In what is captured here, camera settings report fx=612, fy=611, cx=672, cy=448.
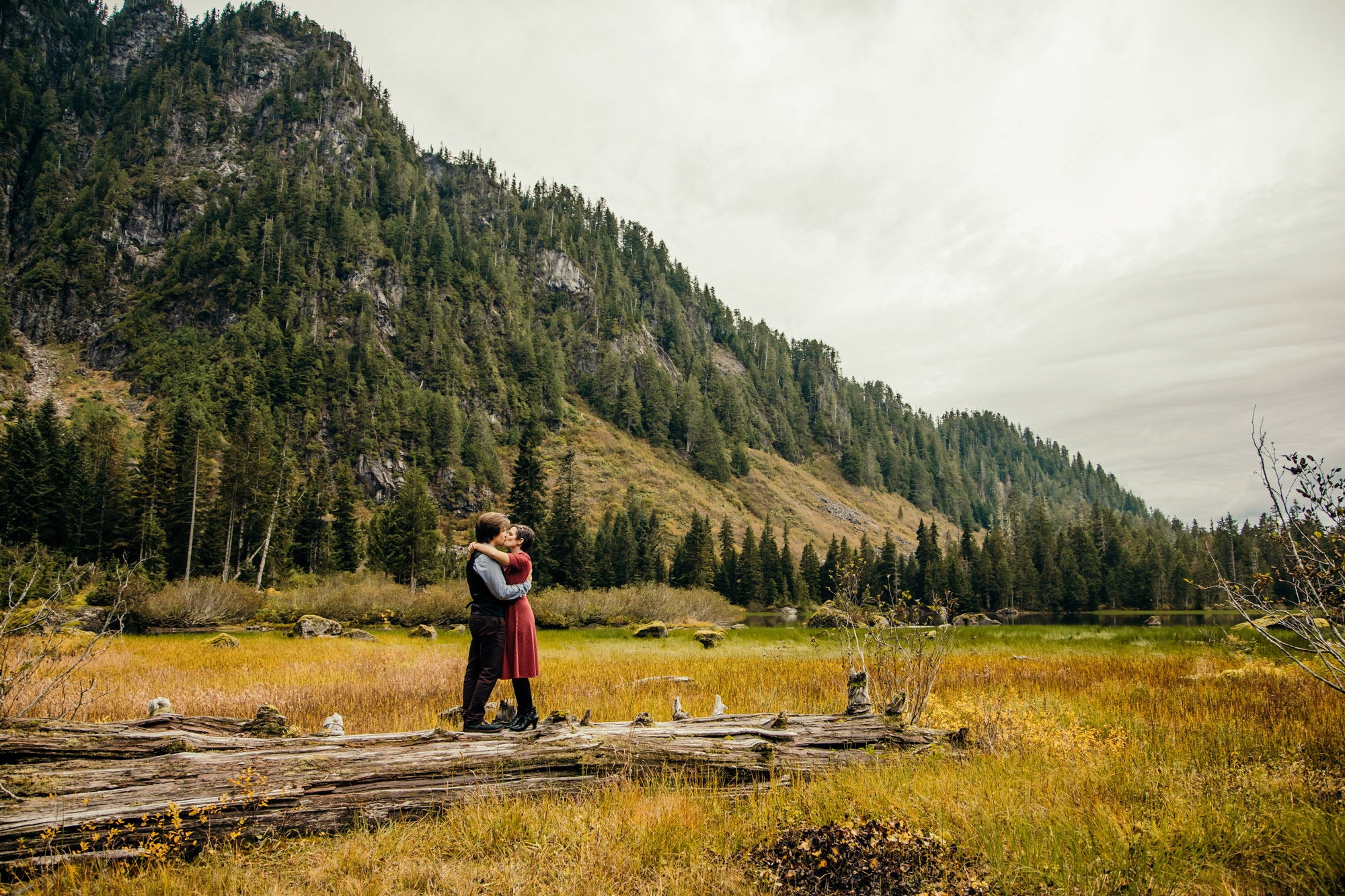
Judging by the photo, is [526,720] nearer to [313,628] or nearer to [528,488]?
[313,628]

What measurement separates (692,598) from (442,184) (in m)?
161

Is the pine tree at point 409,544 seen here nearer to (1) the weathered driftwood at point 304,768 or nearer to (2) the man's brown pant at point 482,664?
(2) the man's brown pant at point 482,664

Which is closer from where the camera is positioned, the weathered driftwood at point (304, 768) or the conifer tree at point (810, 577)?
the weathered driftwood at point (304, 768)

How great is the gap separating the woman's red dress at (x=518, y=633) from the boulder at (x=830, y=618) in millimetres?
3863

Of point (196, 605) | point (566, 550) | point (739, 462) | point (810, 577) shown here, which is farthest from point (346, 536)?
point (739, 462)

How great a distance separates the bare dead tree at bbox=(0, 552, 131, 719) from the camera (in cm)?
546

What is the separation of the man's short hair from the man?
26mm

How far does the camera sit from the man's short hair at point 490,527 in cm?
650

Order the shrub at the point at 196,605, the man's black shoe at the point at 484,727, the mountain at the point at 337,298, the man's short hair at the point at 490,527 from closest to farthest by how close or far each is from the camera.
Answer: the man's black shoe at the point at 484,727 → the man's short hair at the point at 490,527 → the shrub at the point at 196,605 → the mountain at the point at 337,298

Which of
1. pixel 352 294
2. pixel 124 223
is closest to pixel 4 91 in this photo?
pixel 124 223

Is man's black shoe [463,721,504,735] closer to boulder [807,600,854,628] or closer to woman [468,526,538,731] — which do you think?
woman [468,526,538,731]

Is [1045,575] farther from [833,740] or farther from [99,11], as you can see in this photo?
[99,11]

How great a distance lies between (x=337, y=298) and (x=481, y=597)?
125m

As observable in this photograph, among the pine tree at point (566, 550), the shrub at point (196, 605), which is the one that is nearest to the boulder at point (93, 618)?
the shrub at point (196, 605)
